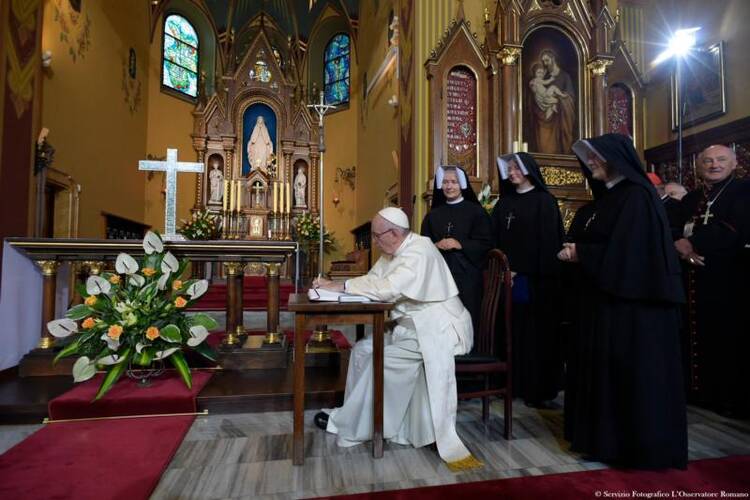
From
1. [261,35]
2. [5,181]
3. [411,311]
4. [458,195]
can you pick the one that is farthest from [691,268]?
[261,35]

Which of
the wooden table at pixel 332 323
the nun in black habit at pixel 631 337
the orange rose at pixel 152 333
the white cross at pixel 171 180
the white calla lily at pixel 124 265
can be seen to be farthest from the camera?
the white cross at pixel 171 180

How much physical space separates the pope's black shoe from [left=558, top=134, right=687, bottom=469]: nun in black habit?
1.47 meters

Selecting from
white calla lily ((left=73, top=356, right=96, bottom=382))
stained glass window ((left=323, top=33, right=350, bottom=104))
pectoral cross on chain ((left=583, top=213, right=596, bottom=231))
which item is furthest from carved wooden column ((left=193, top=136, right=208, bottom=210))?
pectoral cross on chain ((left=583, top=213, right=596, bottom=231))

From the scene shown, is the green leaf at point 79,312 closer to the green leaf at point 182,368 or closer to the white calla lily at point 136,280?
the white calla lily at point 136,280

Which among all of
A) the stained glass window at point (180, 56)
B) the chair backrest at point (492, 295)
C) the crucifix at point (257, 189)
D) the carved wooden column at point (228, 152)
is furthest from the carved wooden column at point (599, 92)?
the stained glass window at point (180, 56)

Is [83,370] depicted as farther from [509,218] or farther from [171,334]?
[509,218]

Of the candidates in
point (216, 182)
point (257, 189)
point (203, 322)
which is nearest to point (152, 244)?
point (203, 322)

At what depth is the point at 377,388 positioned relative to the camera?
94.3 inches

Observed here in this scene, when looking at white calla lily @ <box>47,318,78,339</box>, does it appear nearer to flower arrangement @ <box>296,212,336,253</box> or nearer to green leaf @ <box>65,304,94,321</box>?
green leaf @ <box>65,304,94,321</box>

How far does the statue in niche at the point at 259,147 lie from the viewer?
1295 centimetres

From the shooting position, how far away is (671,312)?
2221mm

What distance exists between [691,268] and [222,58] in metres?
13.5

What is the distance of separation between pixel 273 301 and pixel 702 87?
7260 millimetres

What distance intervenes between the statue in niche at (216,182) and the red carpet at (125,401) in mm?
9739
